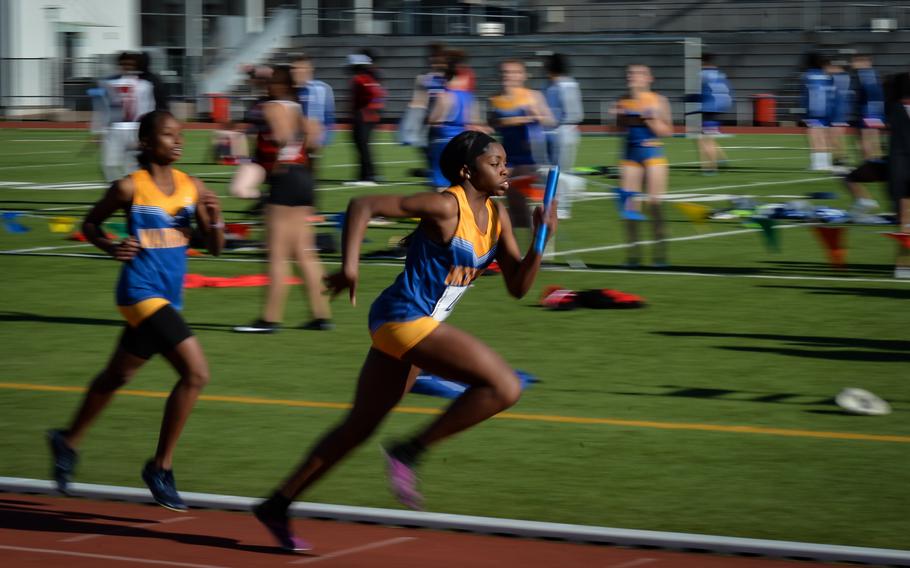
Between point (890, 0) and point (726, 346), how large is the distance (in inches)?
1753

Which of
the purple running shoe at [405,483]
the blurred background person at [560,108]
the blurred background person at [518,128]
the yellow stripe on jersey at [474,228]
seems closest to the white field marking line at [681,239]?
the blurred background person at [518,128]

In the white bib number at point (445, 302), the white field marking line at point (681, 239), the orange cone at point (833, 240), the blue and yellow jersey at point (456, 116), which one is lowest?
the white field marking line at point (681, 239)

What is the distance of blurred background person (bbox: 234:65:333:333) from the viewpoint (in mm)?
11789

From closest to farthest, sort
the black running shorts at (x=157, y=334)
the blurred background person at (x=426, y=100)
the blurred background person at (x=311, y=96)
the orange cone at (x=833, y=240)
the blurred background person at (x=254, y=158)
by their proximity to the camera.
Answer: the black running shorts at (x=157, y=334) → the blurred background person at (x=254, y=158) → the orange cone at (x=833, y=240) → the blurred background person at (x=311, y=96) → the blurred background person at (x=426, y=100)

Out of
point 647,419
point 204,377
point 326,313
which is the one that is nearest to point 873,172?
point 326,313

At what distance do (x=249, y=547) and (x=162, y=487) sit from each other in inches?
24.4

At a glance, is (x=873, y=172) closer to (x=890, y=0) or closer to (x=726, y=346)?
(x=726, y=346)

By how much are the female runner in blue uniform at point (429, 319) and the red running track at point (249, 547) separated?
220mm

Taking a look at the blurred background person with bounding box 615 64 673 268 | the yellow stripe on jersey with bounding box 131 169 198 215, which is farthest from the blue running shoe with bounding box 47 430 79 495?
the blurred background person with bounding box 615 64 673 268

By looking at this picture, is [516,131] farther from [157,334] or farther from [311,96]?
[157,334]

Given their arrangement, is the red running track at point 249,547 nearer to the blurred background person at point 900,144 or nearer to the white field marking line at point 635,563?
the white field marking line at point 635,563

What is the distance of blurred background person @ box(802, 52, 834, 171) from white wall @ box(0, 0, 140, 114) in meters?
28.8

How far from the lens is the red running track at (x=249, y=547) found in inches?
245

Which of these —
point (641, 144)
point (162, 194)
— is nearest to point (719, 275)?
point (641, 144)
